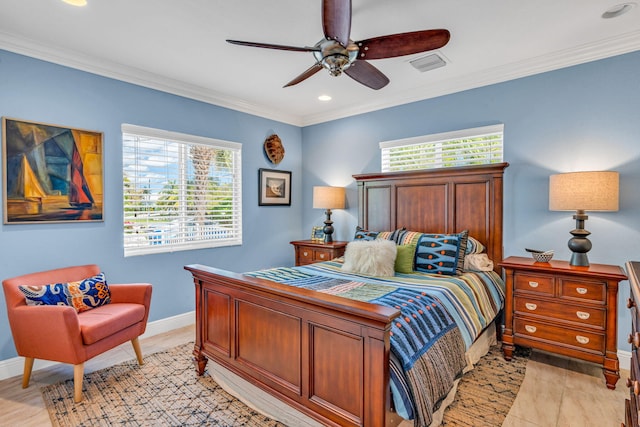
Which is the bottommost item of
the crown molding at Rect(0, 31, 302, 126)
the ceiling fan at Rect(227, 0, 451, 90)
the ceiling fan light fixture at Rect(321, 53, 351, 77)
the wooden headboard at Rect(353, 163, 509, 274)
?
the wooden headboard at Rect(353, 163, 509, 274)

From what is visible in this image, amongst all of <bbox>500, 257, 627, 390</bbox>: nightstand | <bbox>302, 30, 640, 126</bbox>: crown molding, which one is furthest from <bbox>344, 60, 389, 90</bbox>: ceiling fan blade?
<bbox>500, 257, 627, 390</bbox>: nightstand

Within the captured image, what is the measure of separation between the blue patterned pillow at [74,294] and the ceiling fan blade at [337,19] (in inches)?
104

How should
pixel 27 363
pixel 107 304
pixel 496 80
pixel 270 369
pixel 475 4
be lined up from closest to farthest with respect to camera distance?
pixel 270 369
pixel 475 4
pixel 27 363
pixel 107 304
pixel 496 80

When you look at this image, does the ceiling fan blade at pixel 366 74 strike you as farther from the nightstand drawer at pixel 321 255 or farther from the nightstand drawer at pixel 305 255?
the nightstand drawer at pixel 305 255

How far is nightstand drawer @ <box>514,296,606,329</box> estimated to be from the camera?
97.6 inches

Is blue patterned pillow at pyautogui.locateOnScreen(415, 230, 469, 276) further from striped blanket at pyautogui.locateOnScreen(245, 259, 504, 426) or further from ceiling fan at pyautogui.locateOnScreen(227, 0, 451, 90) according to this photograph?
ceiling fan at pyautogui.locateOnScreen(227, 0, 451, 90)

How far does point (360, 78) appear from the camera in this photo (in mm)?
2525

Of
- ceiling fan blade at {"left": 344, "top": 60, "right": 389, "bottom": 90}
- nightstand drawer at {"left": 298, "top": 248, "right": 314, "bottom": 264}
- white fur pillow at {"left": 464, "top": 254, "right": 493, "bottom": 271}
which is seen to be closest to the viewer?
ceiling fan blade at {"left": 344, "top": 60, "right": 389, "bottom": 90}

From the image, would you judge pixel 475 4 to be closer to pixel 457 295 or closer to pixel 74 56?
pixel 457 295

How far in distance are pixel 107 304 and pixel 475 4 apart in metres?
3.61

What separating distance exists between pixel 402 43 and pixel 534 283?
2.20 metres

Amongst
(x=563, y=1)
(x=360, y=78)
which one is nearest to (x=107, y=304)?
(x=360, y=78)

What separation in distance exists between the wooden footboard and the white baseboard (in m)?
1.28

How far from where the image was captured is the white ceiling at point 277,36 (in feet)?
7.34
